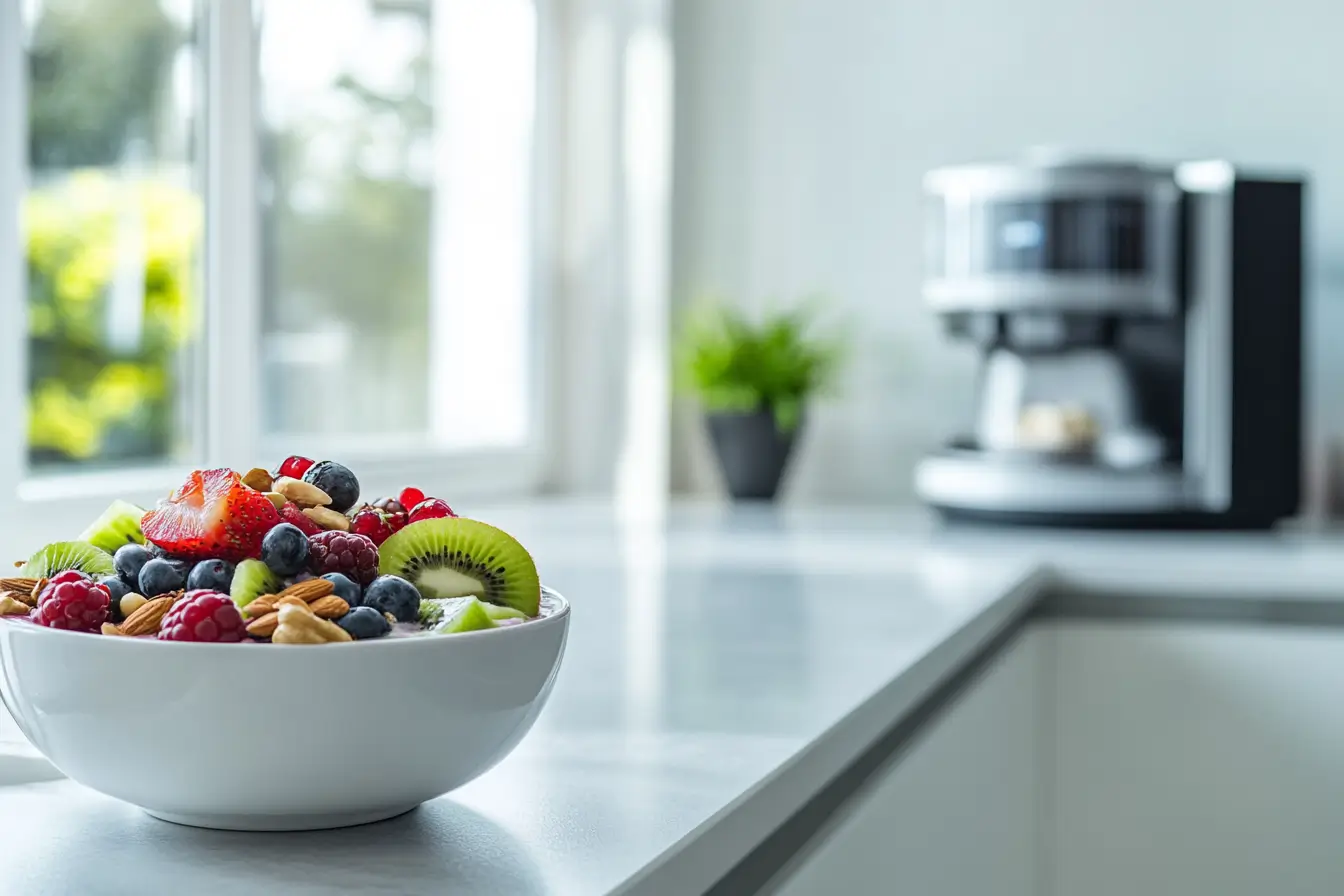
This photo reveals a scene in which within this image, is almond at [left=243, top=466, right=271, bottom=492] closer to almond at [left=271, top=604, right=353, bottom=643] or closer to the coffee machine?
almond at [left=271, top=604, right=353, bottom=643]

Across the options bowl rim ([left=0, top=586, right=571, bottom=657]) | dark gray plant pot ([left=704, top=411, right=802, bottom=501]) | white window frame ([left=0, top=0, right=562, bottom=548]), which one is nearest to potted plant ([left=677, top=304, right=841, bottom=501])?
dark gray plant pot ([left=704, top=411, right=802, bottom=501])

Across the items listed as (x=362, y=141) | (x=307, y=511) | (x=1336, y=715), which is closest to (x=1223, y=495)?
(x=1336, y=715)

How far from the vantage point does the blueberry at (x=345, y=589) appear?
1.70ft

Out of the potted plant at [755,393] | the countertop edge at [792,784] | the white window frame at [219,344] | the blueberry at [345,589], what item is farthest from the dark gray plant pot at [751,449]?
the blueberry at [345,589]

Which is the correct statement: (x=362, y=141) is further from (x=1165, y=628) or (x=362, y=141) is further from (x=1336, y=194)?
(x=1336, y=194)

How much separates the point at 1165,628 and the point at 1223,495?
0.33 metres

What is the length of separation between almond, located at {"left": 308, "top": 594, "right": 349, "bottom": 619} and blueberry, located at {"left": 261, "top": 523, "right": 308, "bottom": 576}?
0.03 meters

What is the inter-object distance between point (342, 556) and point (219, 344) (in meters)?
1.14

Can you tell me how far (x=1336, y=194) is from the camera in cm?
220

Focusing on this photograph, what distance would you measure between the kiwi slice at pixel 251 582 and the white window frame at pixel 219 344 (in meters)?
0.89

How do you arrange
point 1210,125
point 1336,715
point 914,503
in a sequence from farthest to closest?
1. point 914,503
2. point 1210,125
3. point 1336,715

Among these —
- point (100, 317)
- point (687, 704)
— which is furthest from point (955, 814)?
point (100, 317)

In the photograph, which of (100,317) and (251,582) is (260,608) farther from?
(100,317)

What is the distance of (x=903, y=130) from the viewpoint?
Result: 243cm
